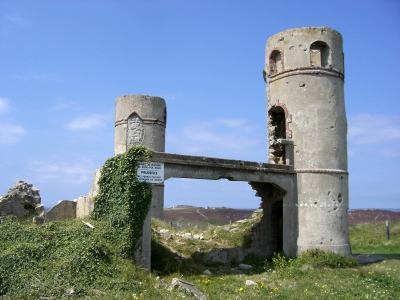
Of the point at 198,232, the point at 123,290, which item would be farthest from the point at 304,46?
the point at 123,290

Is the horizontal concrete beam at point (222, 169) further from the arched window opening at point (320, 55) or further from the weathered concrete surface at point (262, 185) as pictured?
the arched window opening at point (320, 55)

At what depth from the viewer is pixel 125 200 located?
10328 mm

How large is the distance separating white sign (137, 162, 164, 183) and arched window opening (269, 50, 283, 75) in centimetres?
644

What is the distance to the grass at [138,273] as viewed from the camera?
8.11m

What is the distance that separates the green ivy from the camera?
10.2 metres

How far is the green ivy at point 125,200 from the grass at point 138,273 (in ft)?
1.02

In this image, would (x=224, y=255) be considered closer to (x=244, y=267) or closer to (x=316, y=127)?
(x=244, y=267)

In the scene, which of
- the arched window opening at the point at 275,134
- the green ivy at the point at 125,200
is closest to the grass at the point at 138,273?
the green ivy at the point at 125,200

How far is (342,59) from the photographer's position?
14.8 meters

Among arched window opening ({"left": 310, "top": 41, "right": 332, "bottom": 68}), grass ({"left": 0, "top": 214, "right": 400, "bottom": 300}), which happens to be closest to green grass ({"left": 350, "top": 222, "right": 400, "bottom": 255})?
grass ({"left": 0, "top": 214, "right": 400, "bottom": 300})

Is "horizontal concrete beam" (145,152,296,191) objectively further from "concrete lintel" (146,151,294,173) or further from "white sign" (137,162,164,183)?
"white sign" (137,162,164,183)

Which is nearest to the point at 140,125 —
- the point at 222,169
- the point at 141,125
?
the point at 141,125

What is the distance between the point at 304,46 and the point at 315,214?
5.88m

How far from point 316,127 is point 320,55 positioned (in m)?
2.93
